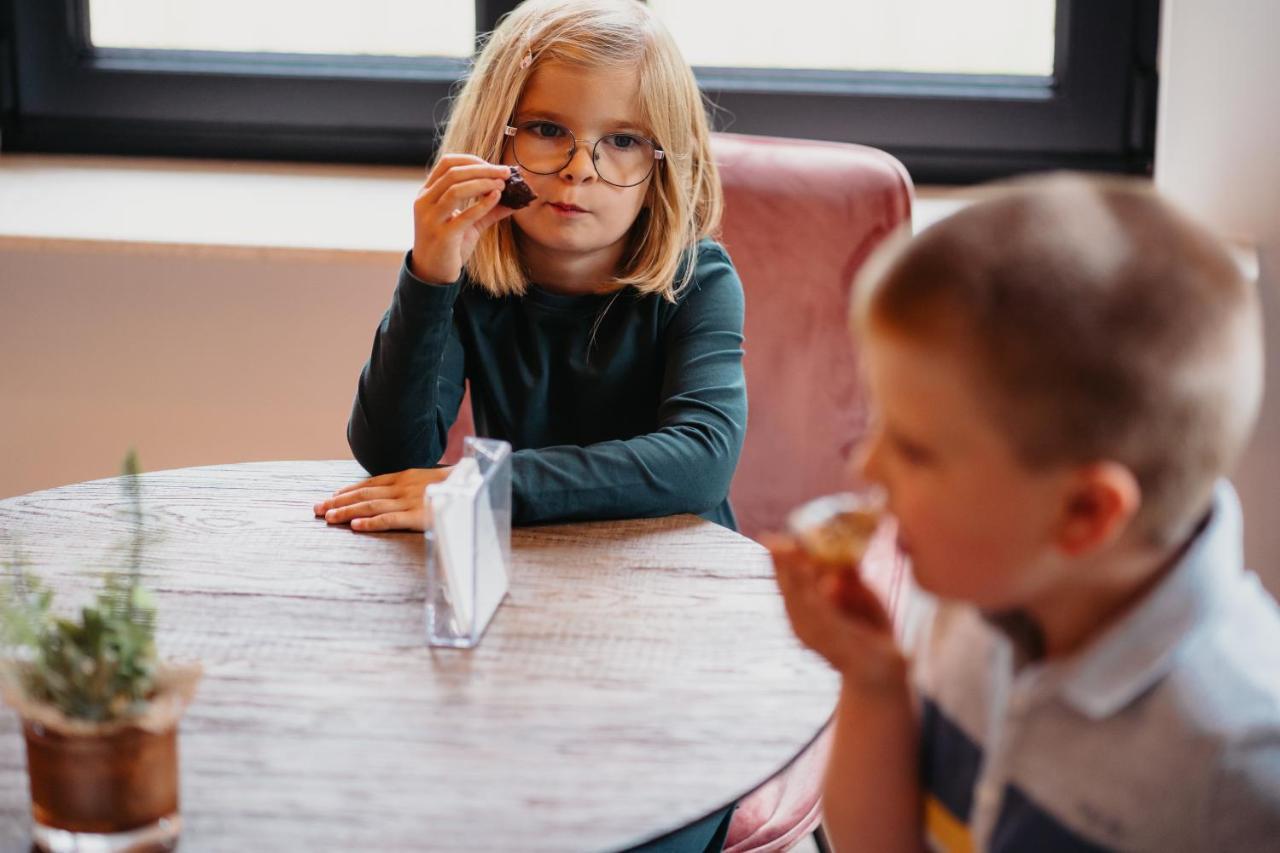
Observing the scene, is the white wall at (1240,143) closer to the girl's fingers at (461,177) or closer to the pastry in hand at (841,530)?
the girl's fingers at (461,177)

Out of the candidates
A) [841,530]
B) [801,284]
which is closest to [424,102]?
[801,284]

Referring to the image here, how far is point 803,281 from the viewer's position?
6.01ft

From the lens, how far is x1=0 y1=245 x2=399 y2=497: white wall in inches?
89.7

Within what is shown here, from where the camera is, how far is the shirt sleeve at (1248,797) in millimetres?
725

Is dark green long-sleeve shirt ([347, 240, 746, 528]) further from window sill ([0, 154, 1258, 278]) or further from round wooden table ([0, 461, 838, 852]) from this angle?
window sill ([0, 154, 1258, 278])

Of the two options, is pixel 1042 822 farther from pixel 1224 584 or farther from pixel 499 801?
pixel 499 801

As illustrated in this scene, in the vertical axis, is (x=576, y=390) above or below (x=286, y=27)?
below

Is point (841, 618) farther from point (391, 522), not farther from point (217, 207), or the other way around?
point (217, 207)

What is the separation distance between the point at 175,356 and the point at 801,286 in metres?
1.07

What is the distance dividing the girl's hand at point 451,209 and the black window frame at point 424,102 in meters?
0.99

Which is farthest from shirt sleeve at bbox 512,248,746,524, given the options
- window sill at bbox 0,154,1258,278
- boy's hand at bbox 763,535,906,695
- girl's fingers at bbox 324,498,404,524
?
window sill at bbox 0,154,1258,278

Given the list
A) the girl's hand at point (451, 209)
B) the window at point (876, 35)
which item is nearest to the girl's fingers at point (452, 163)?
the girl's hand at point (451, 209)

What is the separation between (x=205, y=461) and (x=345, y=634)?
4.45 feet

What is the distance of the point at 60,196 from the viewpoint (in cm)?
230
